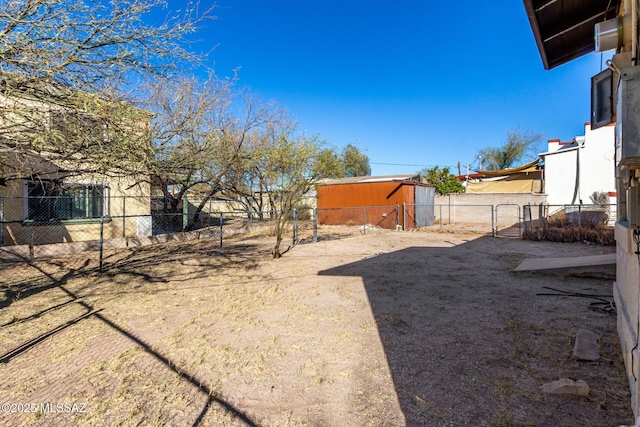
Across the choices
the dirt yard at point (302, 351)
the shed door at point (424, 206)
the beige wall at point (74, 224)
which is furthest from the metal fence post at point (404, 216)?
the beige wall at point (74, 224)

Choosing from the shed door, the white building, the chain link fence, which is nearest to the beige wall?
the chain link fence

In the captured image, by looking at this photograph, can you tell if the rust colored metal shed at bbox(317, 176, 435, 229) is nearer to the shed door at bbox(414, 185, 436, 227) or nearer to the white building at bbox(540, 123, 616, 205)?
the shed door at bbox(414, 185, 436, 227)

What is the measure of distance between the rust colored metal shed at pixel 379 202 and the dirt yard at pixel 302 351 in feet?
35.8

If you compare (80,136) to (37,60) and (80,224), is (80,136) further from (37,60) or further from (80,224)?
(80,224)

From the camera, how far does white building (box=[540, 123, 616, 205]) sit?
55.0 feet

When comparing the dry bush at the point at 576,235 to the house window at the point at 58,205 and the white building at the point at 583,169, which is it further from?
the house window at the point at 58,205

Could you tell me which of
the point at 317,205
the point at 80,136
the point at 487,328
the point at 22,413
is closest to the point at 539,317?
the point at 487,328

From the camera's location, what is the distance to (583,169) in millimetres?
17562

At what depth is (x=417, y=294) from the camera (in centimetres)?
527

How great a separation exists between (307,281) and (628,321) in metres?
4.65

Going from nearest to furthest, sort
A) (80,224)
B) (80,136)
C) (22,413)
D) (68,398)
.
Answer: (22,413)
(68,398)
(80,136)
(80,224)

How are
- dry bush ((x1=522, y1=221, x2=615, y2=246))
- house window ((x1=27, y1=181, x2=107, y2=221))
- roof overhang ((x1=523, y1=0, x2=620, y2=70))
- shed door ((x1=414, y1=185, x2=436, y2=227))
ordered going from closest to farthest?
roof overhang ((x1=523, y1=0, x2=620, y2=70))
house window ((x1=27, y1=181, x2=107, y2=221))
dry bush ((x1=522, y1=221, x2=615, y2=246))
shed door ((x1=414, y1=185, x2=436, y2=227))

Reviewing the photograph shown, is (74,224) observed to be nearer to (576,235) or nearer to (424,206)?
(424,206)

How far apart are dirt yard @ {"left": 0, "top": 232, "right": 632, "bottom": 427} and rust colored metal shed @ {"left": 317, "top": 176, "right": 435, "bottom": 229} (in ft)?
35.8
